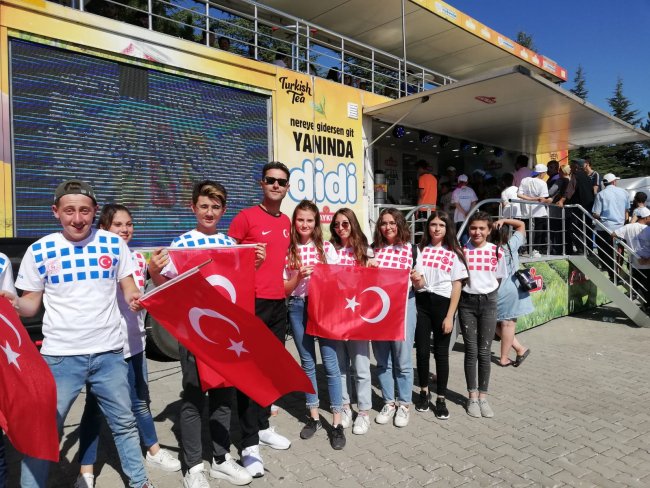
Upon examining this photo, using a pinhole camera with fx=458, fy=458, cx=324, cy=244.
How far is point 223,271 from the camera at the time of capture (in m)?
3.13

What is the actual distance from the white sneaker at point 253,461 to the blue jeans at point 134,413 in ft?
2.40

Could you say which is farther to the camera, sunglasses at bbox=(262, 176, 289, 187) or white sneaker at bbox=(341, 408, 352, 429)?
white sneaker at bbox=(341, 408, 352, 429)

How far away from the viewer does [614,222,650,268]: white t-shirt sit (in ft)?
28.5

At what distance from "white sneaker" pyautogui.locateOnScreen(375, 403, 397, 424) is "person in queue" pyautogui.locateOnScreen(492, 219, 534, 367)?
2536 millimetres

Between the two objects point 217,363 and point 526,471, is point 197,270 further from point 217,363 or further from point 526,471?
point 526,471

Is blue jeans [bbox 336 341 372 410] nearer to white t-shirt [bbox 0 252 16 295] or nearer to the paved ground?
the paved ground

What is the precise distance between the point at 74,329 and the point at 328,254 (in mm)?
2054

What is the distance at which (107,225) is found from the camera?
361cm

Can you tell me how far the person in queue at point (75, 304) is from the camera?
2.59 metres

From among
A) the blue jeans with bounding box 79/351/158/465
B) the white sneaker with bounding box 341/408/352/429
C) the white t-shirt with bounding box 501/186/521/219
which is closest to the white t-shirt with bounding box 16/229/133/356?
the blue jeans with bounding box 79/351/158/465

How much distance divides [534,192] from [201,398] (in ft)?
27.1

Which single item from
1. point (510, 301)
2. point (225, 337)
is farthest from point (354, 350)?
point (510, 301)

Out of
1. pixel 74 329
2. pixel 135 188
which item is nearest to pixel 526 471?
pixel 74 329

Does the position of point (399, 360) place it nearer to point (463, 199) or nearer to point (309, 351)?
point (309, 351)
